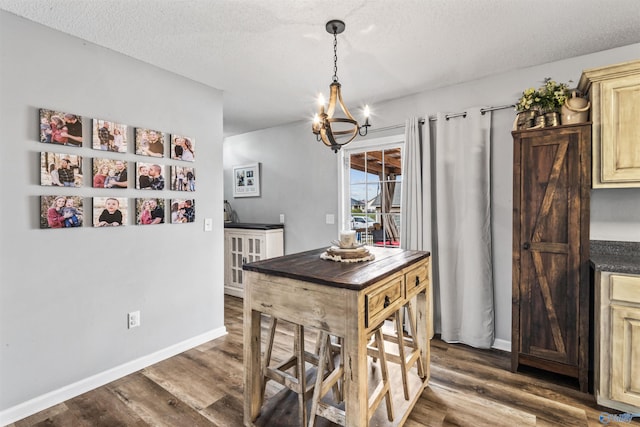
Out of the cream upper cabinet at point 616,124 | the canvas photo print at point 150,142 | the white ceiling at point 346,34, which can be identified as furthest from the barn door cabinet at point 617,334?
the canvas photo print at point 150,142

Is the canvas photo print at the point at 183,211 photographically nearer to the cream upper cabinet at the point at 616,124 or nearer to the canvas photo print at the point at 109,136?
the canvas photo print at the point at 109,136

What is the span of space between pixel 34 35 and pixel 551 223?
3.68m

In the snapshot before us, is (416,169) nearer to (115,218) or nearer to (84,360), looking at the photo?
(115,218)

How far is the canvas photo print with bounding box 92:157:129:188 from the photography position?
223 centimetres

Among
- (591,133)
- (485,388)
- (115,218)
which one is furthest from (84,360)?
(591,133)

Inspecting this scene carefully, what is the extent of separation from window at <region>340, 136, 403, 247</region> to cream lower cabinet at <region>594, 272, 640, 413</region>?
1778mm

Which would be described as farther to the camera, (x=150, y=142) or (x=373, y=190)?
(x=373, y=190)

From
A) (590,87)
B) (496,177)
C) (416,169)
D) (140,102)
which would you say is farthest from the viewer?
(416,169)

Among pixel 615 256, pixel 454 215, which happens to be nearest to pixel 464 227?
pixel 454 215

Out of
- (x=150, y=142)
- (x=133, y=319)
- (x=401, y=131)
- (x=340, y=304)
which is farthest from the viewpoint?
(x=401, y=131)

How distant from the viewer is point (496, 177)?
2.79 metres

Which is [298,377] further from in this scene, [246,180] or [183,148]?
[246,180]

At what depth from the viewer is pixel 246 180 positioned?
15.6 feet

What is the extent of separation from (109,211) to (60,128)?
620 mm
